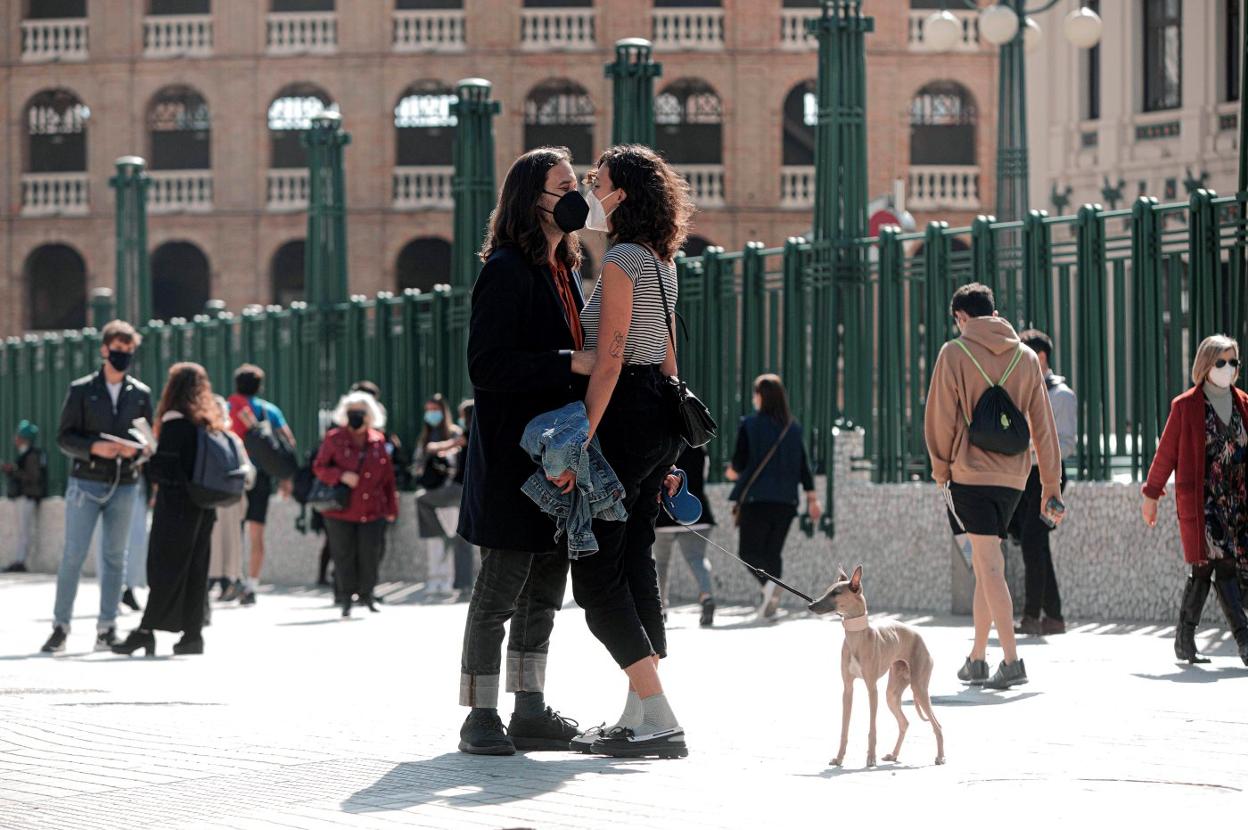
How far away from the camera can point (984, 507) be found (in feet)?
34.0

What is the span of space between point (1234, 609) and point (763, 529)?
15.9 feet

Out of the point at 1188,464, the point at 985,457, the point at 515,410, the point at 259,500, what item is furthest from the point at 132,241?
the point at 515,410

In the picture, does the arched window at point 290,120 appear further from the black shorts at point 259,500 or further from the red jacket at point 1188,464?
the red jacket at point 1188,464

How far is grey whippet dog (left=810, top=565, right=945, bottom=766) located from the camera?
7.59 meters

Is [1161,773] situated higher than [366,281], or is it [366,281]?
[366,281]

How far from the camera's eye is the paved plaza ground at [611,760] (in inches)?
262

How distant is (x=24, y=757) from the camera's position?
8.20m

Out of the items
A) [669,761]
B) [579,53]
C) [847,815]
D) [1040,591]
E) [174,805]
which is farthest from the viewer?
[579,53]

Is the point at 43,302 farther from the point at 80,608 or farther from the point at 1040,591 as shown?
the point at 1040,591

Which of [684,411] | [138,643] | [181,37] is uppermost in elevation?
[181,37]

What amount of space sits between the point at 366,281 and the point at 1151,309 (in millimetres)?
37585

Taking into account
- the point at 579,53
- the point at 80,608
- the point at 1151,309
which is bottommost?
the point at 80,608

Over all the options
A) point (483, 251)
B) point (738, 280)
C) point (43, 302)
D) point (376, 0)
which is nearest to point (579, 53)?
point (376, 0)

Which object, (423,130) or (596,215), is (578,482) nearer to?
(596,215)
